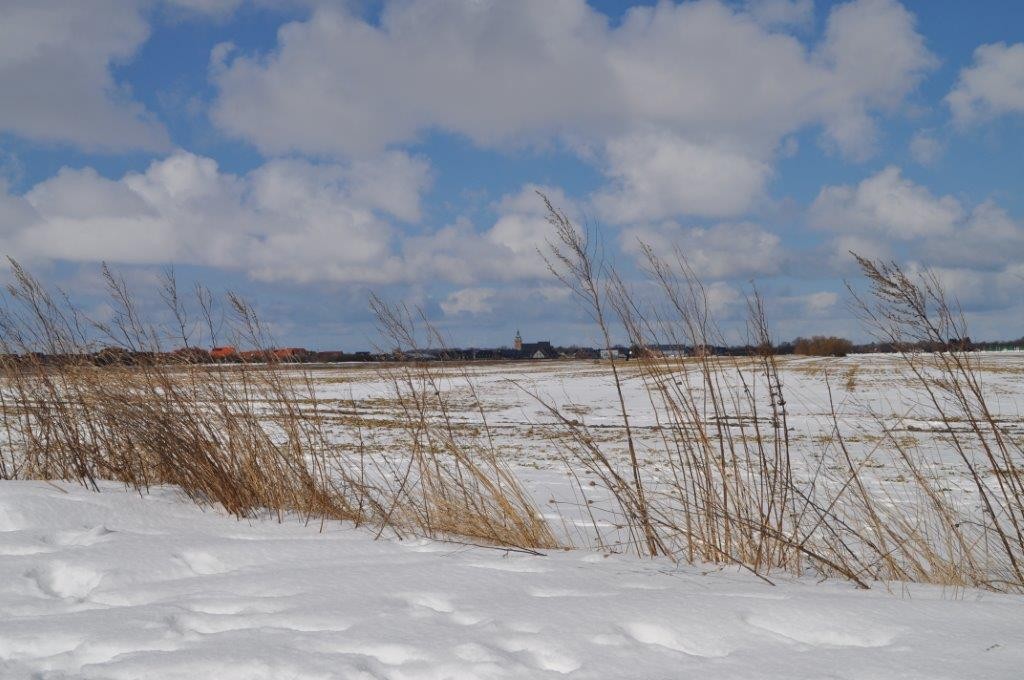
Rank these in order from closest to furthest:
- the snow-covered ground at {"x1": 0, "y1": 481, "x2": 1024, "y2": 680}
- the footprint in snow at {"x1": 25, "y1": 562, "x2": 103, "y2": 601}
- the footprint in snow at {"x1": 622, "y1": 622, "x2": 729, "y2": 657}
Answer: the snow-covered ground at {"x1": 0, "y1": 481, "x2": 1024, "y2": 680}
the footprint in snow at {"x1": 622, "y1": 622, "x2": 729, "y2": 657}
the footprint in snow at {"x1": 25, "y1": 562, "x2": 103, "y2": 601}

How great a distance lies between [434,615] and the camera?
2.25 meters

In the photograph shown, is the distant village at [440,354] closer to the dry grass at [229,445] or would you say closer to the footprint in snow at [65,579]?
the dry grass at [229,445]

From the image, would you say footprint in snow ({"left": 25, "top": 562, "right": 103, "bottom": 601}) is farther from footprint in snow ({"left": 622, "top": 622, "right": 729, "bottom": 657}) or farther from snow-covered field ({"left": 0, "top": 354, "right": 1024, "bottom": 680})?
footprint in snow ({"left": 622, "top": 622, "right": 729, "bottom": 657})

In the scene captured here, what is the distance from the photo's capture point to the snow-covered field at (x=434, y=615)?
1888 mm

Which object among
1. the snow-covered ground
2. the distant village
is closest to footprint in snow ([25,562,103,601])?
the snow-covered ground

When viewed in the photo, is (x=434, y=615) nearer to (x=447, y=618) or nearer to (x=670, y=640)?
(x=447, y=618)

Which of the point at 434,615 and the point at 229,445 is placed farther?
the point at 229,445

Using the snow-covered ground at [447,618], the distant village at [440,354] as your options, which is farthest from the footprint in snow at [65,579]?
the distant village at [440,354]

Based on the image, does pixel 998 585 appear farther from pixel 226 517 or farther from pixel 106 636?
pixel 226 517

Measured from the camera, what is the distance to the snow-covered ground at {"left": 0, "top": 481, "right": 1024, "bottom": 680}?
188 centimetres

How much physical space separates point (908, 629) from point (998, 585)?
1225 mm

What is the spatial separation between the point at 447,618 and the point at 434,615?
1.9 inches

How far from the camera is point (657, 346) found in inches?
139

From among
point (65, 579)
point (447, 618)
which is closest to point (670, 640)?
point (447, 618)
